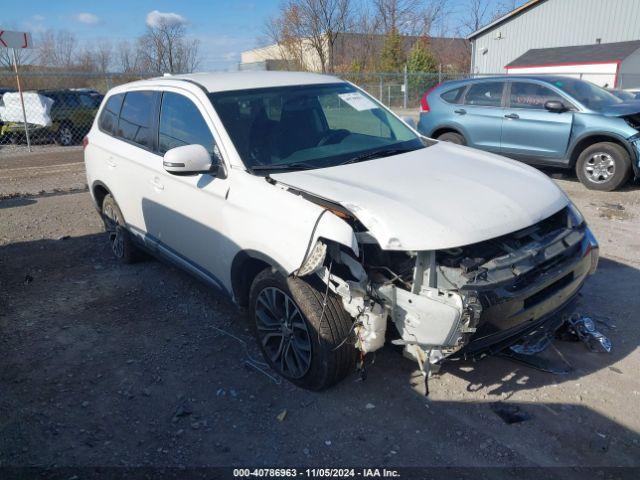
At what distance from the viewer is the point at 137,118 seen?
15.6ft

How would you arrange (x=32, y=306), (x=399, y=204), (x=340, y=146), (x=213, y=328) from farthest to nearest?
1. (x=32, y=306)
2. (x=213, y=328)
3. (x=340, y=146)
4. (x=399, y=204)

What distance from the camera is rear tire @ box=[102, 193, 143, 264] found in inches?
210

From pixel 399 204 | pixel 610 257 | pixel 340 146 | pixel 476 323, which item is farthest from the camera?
pixel 610 257

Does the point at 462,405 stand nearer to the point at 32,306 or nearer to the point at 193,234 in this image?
the point at 193,234

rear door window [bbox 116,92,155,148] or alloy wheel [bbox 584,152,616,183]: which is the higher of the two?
rear door window [bbox 116,92,155,148]

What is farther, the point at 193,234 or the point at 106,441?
the point at 193,234

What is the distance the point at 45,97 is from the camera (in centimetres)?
1470

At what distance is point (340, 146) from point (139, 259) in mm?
2860

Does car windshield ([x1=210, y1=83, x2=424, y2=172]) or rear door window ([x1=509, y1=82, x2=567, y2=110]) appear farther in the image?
rear door window ([x1=509, y1=82, x2=567, y2=110])

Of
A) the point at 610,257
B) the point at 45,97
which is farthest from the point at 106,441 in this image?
the point at 45,97

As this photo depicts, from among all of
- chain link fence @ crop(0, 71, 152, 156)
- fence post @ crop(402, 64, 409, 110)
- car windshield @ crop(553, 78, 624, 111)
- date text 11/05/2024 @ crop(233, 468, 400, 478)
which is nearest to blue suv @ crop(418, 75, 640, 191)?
car windshield @ crop(553, 78, 624, 111)

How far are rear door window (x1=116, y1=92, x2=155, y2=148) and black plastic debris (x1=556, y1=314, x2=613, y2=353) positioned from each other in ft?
12.0

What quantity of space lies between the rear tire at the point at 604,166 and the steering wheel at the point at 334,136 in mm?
5416

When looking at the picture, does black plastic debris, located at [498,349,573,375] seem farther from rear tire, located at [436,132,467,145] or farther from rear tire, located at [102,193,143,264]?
rear tire, located at [436,132,467,145]
